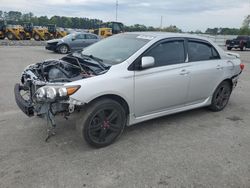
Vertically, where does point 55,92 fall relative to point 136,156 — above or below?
above

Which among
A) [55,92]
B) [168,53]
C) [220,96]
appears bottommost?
[220,96]

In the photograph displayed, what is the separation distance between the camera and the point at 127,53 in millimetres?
3770

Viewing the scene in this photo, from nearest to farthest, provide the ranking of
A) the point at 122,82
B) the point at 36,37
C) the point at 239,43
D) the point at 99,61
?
the point at 122,82
the point at 99,61
the point at 239,43
the point at 36,37

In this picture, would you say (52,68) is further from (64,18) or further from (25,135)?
(64,18)

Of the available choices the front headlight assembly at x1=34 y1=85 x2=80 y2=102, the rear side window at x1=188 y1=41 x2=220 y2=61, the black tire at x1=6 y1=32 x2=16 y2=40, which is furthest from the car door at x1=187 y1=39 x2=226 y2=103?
the black tire at x1=6 y1=32 x2=16 y2=40

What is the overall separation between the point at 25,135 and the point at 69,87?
141 centimetres

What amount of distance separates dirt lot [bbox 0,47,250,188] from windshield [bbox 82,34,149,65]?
1277 mm

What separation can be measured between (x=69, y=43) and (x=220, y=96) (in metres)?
13.1

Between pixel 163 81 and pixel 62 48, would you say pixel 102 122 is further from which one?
pixel 62 48

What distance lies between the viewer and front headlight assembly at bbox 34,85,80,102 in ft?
9.86

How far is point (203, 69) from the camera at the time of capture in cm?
450

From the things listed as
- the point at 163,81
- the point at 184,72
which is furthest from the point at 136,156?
the point at 184,72

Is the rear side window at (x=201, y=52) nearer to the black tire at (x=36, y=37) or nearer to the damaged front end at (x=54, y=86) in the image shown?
the damaged front end at (x=54, y=86)

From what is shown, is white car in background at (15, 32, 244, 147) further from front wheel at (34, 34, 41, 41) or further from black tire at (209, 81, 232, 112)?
front wheel at (34, 34, 41, 41)
